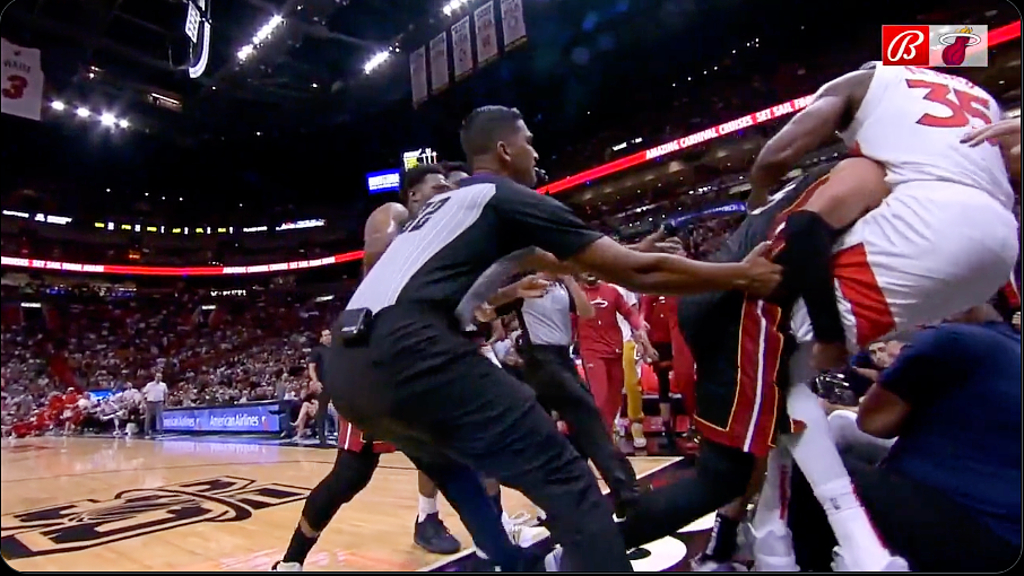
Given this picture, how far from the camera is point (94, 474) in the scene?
5828mm

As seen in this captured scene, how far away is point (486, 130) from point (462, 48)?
26.9 ft

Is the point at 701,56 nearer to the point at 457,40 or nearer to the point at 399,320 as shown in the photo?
the point at 457,40

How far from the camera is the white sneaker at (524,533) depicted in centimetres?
247

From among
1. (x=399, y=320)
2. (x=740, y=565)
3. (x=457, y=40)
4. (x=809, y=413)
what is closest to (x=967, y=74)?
(x=809, y=413)

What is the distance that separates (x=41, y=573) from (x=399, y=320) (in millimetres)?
1958

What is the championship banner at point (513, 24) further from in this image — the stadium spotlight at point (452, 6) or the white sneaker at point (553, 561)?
the white sneaker at point (553, 561)

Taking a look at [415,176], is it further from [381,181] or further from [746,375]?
[381,181]

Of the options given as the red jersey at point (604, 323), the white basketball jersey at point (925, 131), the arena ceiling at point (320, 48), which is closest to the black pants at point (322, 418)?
the arena ceiling at point (320, 48)

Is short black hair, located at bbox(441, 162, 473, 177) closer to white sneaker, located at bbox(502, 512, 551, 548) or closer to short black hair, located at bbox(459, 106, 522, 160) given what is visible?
short black hair, located at bbox(459, 106, 522, 160)

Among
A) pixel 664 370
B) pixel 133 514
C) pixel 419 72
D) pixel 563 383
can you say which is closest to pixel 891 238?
pixel 563 383

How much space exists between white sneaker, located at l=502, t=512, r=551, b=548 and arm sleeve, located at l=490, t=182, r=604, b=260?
1.40 meters

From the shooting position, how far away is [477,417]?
1.35 meters

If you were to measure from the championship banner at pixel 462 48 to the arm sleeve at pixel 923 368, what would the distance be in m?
8.50

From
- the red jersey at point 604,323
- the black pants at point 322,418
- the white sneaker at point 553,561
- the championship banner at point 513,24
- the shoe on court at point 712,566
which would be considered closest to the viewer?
the white sneaker at point 553,561
